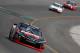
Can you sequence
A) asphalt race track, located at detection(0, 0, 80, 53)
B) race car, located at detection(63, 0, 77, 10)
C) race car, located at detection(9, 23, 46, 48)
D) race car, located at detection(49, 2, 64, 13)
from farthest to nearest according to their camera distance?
race car, located at detection(63, 0, 77, 10), race car, located at detection(49, 2, 64, 13), race car, located at detection(9, 23, 46, 48), asphalt race track, located at detection(0, 0, 80, 53)

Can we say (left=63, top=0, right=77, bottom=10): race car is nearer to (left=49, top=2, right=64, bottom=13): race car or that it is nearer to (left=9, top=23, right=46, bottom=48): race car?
(left=49, top=2, right=64, bottom=13): race car

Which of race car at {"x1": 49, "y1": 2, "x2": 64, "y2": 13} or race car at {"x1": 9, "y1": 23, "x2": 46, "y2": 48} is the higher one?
race car at {"x1": 9, "y1": 23, "x2": 46, "y2": 48}

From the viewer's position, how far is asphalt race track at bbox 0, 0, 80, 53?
29873 mm

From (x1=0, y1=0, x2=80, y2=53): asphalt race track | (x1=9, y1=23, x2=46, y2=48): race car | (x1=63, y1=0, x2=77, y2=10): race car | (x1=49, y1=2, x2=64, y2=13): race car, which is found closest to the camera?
(x1=0, y1=0, x2=80, y2=53): asphalt race track

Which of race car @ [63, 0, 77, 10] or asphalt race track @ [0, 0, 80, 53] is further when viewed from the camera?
race car @ [63, 0, 77, 10]

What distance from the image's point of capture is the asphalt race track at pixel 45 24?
29.9 meters

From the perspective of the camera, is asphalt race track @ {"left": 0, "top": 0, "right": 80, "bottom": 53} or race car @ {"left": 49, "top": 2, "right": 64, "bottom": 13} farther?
race car @ {"left": 49, "top": 2, "right": 64, "bottom": 13}

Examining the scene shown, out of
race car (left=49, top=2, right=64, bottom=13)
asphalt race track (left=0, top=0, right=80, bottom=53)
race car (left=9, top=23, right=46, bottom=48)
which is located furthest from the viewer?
race car (left=49, top=2, right=64, bottom=13)

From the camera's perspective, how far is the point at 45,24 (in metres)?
48.7

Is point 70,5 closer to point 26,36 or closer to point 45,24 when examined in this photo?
point 45,24

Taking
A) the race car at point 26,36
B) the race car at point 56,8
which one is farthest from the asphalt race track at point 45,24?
the race car at point 56,8

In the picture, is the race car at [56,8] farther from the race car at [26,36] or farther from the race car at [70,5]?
the race car at [26,36]

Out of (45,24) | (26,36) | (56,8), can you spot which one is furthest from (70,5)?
(26,36)

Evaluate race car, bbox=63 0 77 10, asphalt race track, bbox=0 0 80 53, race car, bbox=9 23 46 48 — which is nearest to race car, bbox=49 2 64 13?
asphalt race track, bbox=0 0 80 53
